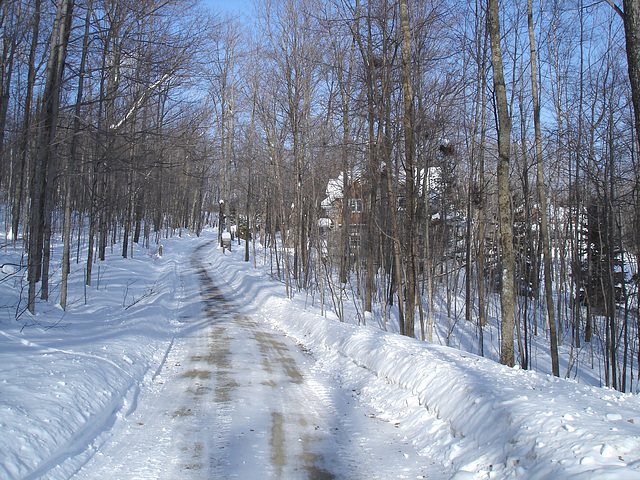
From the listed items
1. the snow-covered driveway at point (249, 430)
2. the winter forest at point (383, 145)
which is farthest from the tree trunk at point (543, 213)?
the snow-covered driveway at point (249, 430)

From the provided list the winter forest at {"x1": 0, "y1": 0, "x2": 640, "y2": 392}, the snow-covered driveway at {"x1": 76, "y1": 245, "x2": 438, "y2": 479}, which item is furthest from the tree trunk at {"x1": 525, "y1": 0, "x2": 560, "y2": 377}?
the snow-covered driveway at {"x1": 76, "y1": 245, "x2": 438, "y2": 479}

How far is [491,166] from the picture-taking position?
62.7 feet

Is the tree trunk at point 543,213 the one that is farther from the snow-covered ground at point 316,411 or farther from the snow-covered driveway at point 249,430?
the snow-covered driveway at point 249,430

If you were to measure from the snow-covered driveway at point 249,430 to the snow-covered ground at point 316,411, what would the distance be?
0.9 inches

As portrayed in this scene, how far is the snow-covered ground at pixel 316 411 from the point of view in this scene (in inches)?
164

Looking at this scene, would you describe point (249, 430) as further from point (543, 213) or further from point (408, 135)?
point (543, 213)

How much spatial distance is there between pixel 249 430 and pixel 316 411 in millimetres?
1164

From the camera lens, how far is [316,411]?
20.4 ft

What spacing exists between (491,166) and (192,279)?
51.1ft

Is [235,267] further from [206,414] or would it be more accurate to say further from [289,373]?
[206,414]

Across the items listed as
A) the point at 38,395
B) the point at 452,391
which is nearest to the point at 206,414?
the point at 38,395

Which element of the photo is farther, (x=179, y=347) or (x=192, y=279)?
(x=192, y=279)

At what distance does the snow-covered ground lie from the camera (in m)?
4.16

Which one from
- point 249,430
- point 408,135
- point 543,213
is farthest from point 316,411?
point 543,213
